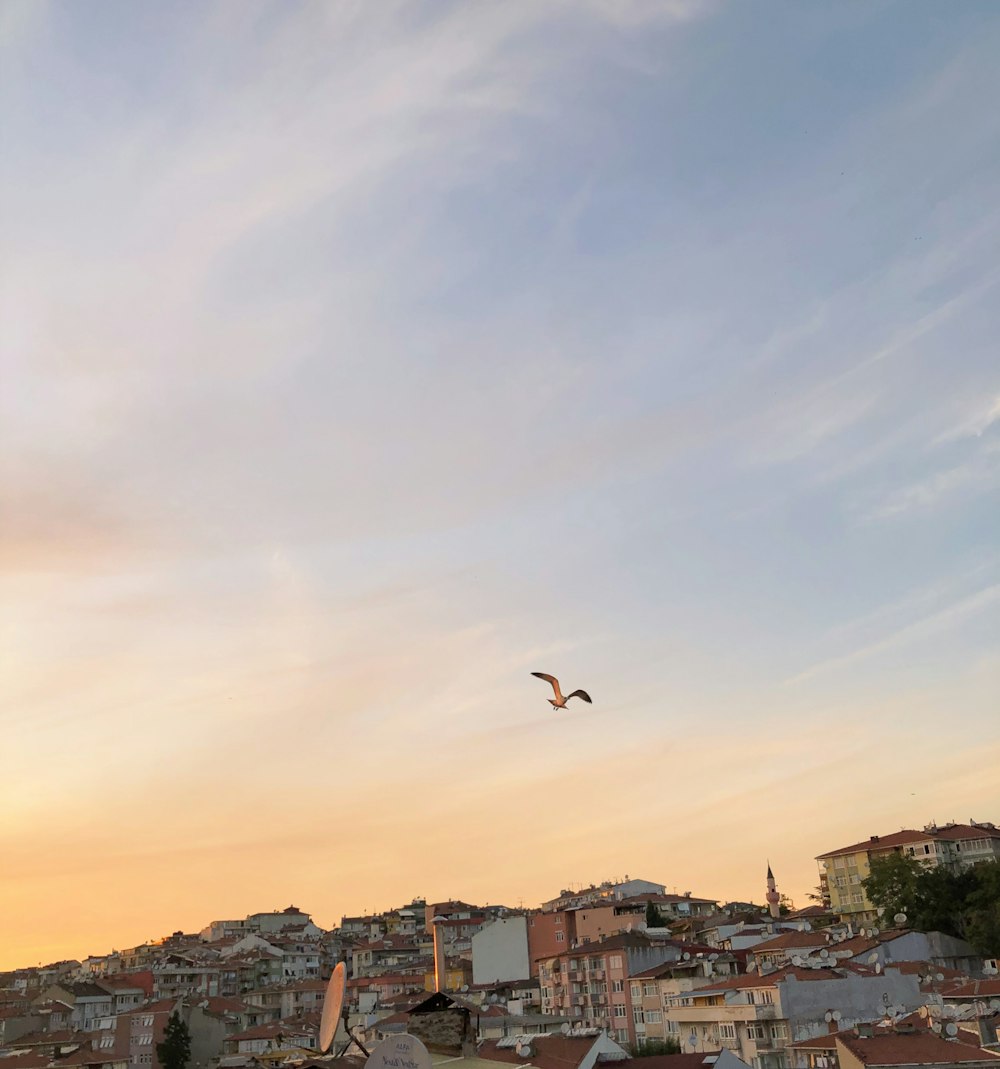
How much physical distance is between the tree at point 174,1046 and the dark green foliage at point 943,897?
4707cm

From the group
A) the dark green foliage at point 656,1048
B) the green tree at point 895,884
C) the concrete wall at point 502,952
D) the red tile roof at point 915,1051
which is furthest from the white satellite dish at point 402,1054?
the concrete wall at point 502,952

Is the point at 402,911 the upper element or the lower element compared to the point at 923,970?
upper

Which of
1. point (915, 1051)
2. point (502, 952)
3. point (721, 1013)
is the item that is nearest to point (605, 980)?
point (721, 1013)

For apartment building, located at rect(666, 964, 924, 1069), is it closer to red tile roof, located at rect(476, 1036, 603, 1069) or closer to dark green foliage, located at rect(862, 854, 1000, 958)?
red tile roof, located at rect(476, 1036, 603, 1069)

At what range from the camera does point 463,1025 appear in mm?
29062

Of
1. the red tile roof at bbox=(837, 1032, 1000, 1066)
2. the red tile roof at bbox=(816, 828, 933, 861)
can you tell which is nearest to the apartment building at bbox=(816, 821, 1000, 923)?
the red tile roof at bbox=(816, 828, 933, 861)

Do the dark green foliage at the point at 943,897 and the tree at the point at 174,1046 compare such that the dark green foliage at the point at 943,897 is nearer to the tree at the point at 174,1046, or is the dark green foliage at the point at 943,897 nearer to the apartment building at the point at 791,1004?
the apartment building at the point at 791,1004

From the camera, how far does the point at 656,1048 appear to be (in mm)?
58500

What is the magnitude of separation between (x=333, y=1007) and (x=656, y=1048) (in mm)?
41455

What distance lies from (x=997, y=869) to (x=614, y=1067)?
129 ft

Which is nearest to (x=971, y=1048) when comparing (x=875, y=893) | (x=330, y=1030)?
(x=330, y=1030)

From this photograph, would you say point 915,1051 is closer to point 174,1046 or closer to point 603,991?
point 603,991

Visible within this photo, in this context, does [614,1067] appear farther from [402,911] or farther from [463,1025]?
[402,911]

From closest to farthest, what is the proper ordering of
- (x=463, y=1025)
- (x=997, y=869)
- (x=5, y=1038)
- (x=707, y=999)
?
→ 1. (x=463, y=1025)
2. (x=707, y=999)
3. (x=997, y=869)
4. (x=5, y=1038)
